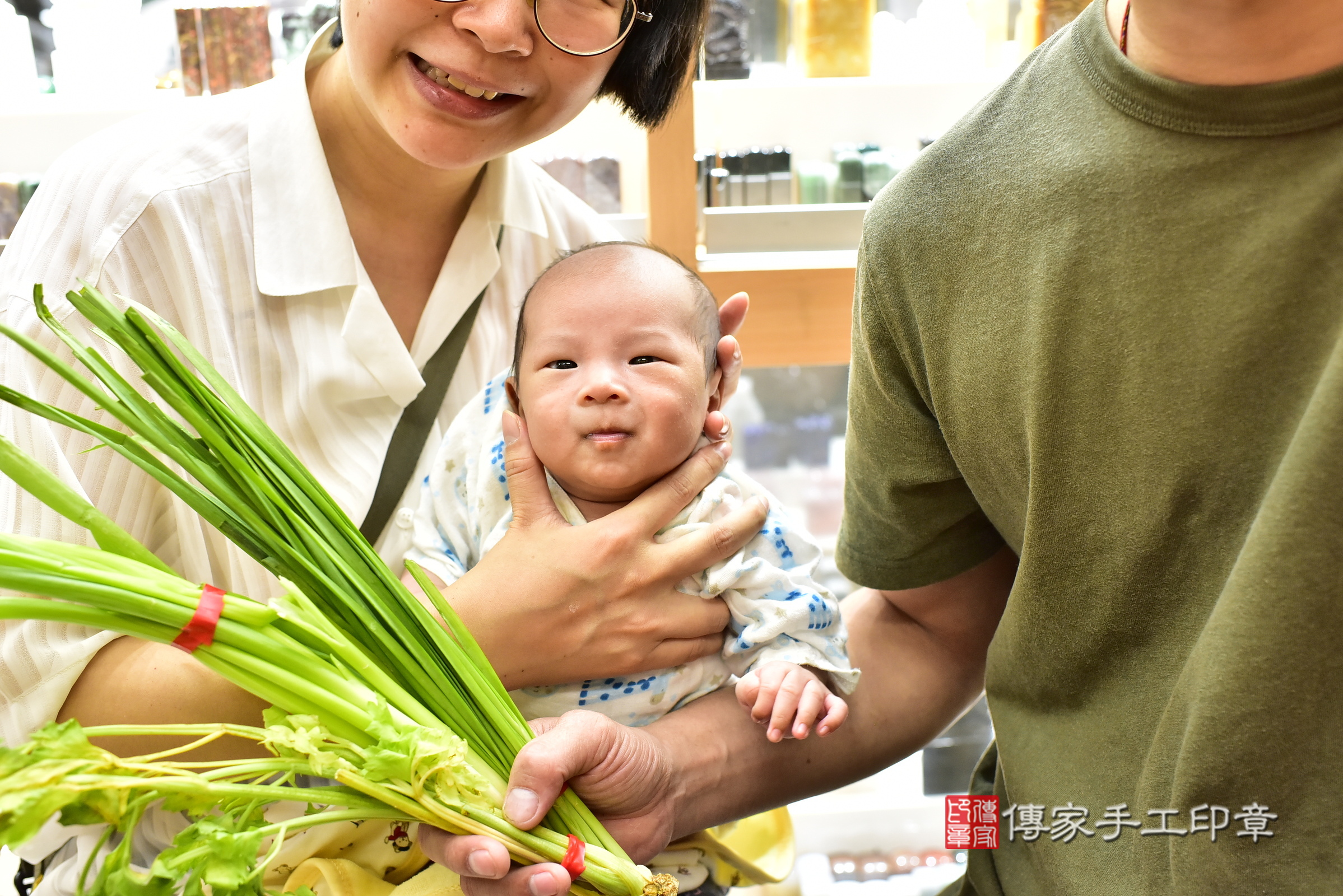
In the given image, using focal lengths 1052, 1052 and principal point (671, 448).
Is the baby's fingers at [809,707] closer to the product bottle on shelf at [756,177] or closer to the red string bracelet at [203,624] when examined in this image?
the red string bracelet at [203,624]

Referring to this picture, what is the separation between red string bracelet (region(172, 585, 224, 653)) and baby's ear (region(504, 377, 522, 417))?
0.61m

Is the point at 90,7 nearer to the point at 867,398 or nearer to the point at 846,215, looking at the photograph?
the point at 846,215

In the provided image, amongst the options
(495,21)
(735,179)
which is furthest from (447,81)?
(735,179)

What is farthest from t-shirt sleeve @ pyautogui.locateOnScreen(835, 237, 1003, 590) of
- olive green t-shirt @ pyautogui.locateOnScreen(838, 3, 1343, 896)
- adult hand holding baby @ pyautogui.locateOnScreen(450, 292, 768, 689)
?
adult hand holding baby @ pyautogui.locateOnScreen(450, 292, 768, 689)

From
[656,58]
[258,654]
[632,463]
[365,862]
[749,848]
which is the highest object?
[656,58]

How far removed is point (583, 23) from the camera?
3.96 feet

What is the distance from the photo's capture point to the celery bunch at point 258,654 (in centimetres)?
61

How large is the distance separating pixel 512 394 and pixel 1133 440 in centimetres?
70

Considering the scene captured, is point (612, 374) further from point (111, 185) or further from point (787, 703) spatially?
point (111, 185)

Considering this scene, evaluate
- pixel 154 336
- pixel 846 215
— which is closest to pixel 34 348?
pixel 154 336

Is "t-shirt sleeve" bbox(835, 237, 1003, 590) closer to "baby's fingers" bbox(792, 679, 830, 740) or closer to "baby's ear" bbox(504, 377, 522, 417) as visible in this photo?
"baby's fingers" bbox(792, 679, 830, 740)

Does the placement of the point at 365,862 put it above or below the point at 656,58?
below

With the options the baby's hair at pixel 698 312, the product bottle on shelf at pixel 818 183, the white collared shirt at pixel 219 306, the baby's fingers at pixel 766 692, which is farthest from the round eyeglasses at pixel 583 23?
the product bottle on shelf at pixel 818 183

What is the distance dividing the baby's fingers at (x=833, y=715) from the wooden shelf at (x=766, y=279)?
3.98 ft
